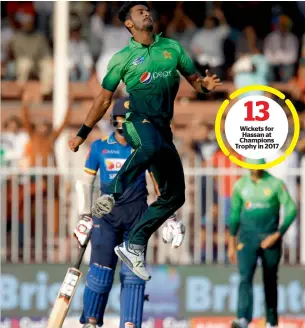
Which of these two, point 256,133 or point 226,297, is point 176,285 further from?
point 256,133

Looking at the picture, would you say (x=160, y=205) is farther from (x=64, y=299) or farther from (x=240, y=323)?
(x=240, y=323)

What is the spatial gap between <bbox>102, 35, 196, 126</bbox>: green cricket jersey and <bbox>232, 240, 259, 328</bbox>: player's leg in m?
6.04

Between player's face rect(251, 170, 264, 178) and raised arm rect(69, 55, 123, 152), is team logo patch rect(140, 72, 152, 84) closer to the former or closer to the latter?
raised arm rect(69, 55, 123, 152)

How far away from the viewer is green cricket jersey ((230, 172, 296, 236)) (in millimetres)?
18984

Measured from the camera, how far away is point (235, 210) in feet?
62.8

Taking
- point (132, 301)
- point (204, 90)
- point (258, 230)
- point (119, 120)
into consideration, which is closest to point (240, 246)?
point (258, 230)

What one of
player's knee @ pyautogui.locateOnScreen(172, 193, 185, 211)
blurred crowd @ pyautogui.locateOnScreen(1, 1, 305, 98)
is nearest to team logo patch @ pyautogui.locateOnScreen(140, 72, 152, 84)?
player's knee @ pyautogui.locateOnScreen(172, 193, 185, 211)

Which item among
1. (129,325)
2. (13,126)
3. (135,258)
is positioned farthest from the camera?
(13,126)

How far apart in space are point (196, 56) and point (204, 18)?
4.46 ft

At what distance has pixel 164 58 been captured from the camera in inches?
523

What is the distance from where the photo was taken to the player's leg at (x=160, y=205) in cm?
1351

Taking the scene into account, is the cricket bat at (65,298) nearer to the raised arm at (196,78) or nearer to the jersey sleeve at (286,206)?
the raised arm at (196,78)

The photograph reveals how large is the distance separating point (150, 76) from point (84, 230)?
252cm

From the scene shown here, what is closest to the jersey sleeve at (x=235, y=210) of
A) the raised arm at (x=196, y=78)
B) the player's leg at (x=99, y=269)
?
the player's leg at (x=99, y=269)
